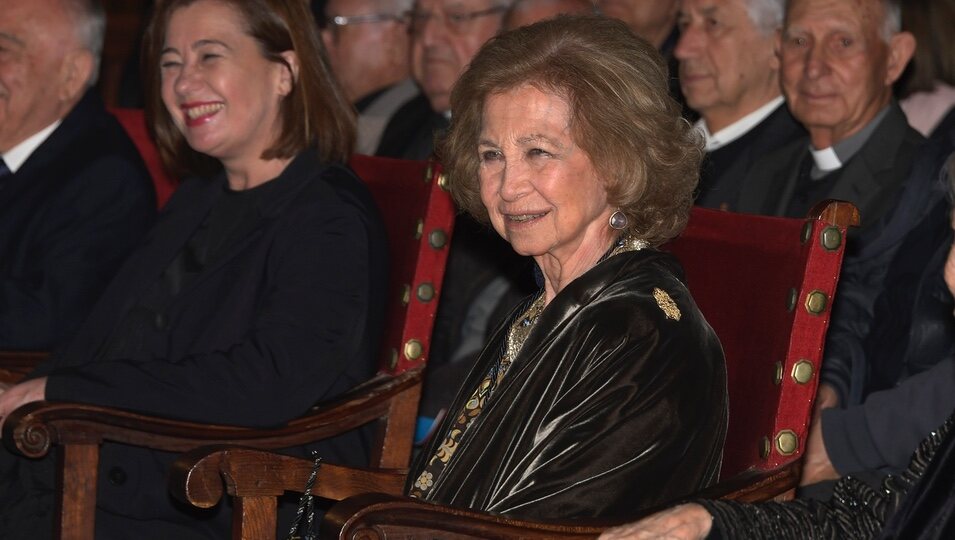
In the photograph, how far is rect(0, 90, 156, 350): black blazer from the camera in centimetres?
345

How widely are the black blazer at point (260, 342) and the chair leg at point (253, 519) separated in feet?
1.44

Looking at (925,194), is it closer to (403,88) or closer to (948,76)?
(948,76)

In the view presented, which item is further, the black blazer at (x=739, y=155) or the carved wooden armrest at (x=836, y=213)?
the black blazer at (x=739, y=155)

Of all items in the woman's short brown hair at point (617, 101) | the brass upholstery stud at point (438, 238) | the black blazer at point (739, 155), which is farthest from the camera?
the black blazer at point (739, 155)

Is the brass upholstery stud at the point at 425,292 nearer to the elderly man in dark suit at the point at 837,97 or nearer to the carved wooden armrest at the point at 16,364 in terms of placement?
the carved wooden armrest at the point at 16,364

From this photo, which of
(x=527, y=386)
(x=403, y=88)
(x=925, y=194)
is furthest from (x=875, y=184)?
(x=403, y=88)

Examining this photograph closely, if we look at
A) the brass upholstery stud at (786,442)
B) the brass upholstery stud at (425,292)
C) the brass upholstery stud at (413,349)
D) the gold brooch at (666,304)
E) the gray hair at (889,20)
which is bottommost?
the brass upholstery stud at (786,442)

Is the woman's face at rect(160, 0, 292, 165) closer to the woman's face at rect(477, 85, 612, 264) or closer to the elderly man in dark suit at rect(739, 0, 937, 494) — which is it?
the woman's face at rect(477, 85, 612, 264)

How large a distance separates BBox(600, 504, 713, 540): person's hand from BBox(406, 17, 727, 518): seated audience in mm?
137

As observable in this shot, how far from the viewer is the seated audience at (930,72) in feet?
13.1

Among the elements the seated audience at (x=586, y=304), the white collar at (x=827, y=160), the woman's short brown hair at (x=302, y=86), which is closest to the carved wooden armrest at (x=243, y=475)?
the seated audience at (x=586, y=304)

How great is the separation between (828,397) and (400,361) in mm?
1016

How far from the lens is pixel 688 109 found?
4.54 meters

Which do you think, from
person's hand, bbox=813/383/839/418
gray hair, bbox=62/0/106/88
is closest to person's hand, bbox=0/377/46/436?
gray hair, bbox=62/0/106/88
